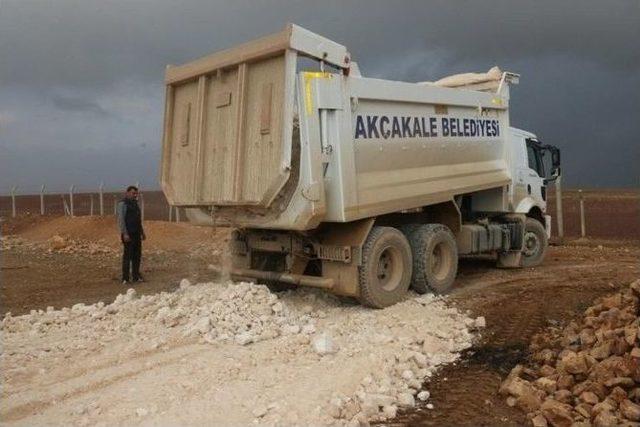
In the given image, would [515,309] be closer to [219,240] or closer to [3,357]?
[3,357]

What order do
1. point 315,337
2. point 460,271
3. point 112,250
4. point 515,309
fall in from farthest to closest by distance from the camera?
point 112,250 → point 460,271 → point 515,309 → point 315,337

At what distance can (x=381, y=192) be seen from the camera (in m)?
7.46

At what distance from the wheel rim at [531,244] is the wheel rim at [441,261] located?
3.43 meters

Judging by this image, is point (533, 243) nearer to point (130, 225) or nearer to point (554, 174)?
point (554, 174)

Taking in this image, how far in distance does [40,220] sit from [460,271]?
2240 centimetres

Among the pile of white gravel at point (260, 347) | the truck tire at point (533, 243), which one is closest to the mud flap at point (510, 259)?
the truck tire at point (533, 243)

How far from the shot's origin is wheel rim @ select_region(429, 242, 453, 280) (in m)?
8.70

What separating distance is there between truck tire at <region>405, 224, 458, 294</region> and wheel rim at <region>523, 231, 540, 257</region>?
3252 millimetres

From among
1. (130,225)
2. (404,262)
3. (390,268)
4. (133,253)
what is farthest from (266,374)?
(133,253)

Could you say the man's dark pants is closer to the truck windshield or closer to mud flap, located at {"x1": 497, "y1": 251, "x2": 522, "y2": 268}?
mud flap, located at {"x1": 497, "y1": 251, "x2": 522, "y2": 268}

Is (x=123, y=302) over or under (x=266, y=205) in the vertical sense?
under

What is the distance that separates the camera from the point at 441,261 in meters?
8.81

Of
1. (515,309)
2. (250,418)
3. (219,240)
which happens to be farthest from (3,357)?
(219,240)

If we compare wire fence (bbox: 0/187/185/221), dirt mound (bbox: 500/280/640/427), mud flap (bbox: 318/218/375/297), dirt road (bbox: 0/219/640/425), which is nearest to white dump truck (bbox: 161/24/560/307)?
mud flap (bbox: 318/218/375/297)
